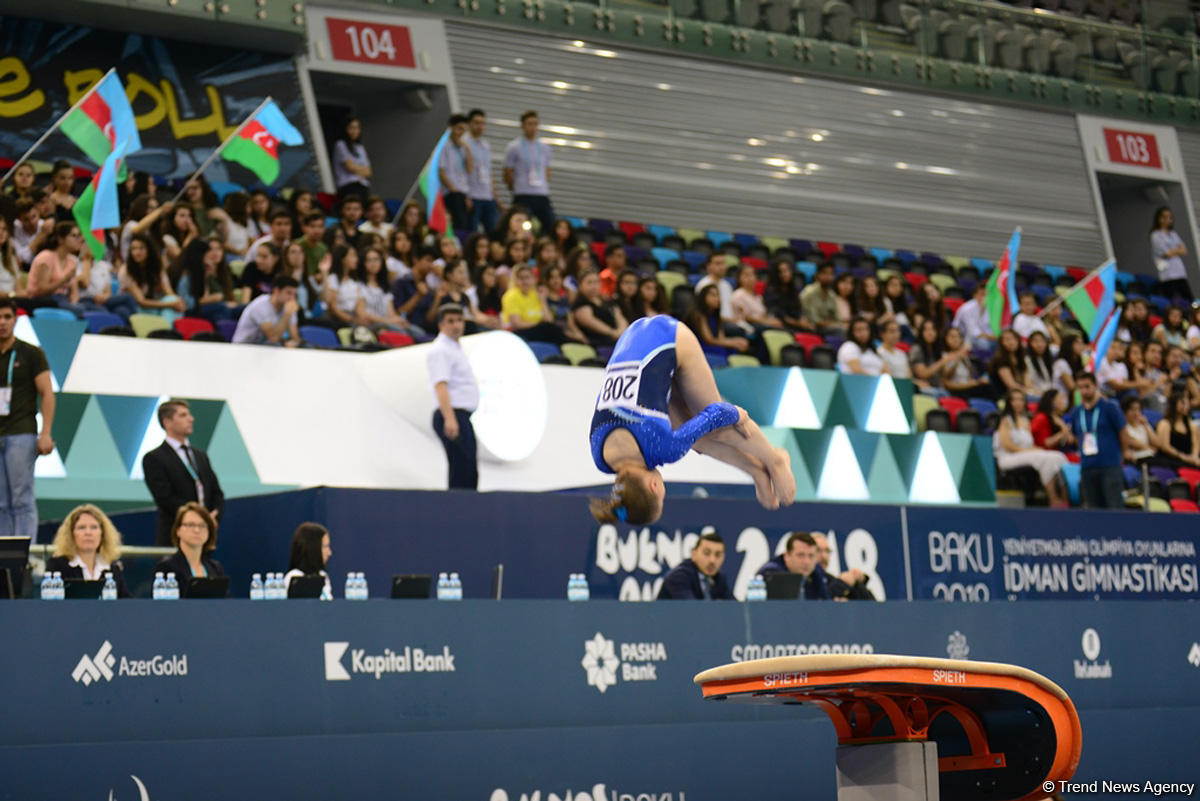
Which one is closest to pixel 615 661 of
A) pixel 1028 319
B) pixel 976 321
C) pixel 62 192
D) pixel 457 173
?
pixel 62 192

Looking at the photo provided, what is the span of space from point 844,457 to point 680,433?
18.6ft

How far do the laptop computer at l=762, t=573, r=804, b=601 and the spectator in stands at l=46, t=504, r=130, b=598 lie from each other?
322cm

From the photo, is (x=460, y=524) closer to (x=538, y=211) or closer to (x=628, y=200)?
(x=538, y=211)

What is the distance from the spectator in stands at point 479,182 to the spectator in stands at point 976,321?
4899 mm

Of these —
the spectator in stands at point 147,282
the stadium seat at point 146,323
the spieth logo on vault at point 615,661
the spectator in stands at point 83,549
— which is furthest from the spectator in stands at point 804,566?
the spectator in stands at point 147,282

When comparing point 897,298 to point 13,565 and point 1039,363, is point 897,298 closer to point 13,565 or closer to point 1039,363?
point 1039,363

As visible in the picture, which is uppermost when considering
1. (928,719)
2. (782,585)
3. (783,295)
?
(783,295)

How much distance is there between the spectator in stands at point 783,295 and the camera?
15031mm

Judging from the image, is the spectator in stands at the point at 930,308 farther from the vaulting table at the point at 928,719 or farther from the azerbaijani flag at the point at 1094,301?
the vaulting table at the point at 928,719

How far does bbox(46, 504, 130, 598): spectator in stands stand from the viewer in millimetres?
7340

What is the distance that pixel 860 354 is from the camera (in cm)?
1317

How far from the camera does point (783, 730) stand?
25.6 feet

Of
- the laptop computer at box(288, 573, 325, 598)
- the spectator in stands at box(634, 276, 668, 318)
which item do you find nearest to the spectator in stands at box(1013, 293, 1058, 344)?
the spectator in stands at box(634, 276, 668, 318)

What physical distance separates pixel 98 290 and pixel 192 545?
3.89 metres
